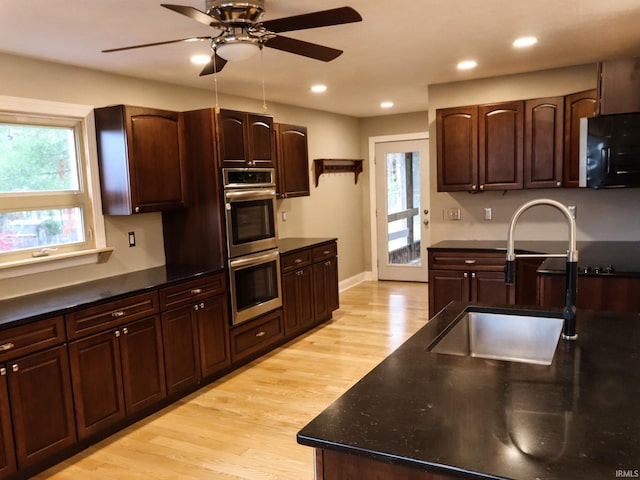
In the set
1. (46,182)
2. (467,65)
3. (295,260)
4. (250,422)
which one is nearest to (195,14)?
(46,182)

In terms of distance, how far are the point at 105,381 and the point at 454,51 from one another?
3.25 metres

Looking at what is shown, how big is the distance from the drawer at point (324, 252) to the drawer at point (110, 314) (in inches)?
83.2

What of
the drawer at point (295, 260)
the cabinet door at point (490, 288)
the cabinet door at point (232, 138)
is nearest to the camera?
the cabinet door at point (232, 138)

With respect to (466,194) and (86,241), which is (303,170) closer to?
(466,194)

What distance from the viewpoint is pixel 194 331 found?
11.9 ft

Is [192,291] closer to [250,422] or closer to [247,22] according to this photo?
[250,422]

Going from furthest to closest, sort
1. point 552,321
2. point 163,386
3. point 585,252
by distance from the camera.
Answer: point 585,252
point 163,386
point 552,321

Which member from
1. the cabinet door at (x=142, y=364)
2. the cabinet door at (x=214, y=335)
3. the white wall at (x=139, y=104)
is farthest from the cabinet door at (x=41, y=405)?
the cabinet door at (x=214, y=335)

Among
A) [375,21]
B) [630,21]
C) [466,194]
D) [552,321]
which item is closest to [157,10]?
[375,21]

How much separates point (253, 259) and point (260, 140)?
1.03m

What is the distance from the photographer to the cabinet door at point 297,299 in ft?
15.3

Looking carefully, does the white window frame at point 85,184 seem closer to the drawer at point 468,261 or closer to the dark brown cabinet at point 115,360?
the dark brown cabinet at point 115,360

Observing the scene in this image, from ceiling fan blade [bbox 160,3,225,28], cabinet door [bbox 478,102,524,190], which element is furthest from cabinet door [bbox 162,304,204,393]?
cabinet door [bbox 478,102,524,190]

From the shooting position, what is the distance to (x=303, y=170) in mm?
5395
